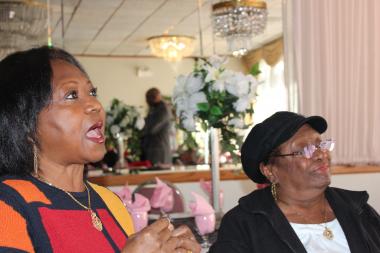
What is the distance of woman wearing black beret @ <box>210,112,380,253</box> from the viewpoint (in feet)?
6.64

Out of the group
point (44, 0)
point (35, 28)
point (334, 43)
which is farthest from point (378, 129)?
point (44, 0)

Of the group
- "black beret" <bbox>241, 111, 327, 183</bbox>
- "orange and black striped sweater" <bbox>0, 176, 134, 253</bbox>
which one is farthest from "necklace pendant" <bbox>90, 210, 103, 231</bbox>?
"black beret" <bbox>241, 111, 327, 183</bbox>

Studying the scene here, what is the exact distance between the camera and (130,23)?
7164 mm

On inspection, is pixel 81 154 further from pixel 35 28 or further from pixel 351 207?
pixel 35 28

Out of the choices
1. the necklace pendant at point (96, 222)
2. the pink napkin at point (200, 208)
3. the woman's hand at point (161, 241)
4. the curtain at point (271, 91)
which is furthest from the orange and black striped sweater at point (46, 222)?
the curtain at point (271, 91)

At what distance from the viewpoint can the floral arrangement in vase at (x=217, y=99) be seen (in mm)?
2566

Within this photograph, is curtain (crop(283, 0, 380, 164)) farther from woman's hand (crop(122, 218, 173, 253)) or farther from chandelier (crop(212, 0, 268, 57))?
woman's hand (crop(122, 218, 173, 253))

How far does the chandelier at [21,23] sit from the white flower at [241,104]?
7.92 feet

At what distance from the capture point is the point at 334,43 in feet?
10.0

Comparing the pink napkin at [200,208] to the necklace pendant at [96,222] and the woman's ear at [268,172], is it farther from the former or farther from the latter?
the necklace pendant at [96,222]

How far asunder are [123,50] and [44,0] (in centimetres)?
434

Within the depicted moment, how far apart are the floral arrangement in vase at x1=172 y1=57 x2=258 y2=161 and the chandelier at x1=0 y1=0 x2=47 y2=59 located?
2.23 metres

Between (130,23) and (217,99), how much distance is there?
4.84 meters

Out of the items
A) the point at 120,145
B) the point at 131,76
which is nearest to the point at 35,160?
the point at 120,145
